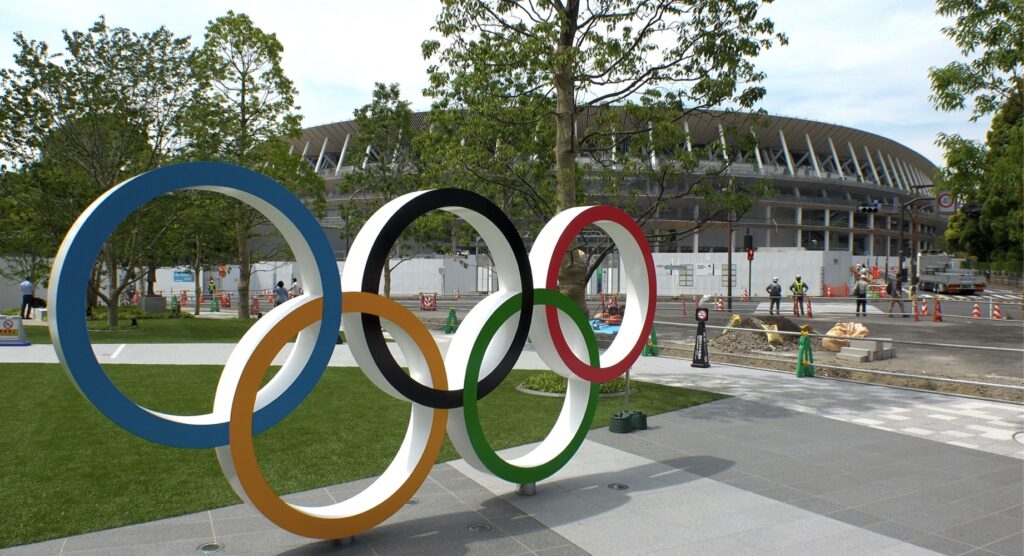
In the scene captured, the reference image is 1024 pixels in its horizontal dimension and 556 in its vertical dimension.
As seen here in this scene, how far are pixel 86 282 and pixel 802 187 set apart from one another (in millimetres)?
73481

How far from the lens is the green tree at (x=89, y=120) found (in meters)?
21.0

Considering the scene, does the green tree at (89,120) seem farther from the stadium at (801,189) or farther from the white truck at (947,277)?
the white truck at (947,277)

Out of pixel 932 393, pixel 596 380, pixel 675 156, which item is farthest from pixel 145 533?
pixel 932 393

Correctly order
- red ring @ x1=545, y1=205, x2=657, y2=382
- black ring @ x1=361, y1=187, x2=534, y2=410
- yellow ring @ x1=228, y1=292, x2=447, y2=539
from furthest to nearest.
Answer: red ring @ x1=545, y1=205, x2=657, y2=382 < black ring @ x1=361, y1=187, x2=534, y2=410 < yellow ring @ x1=228, y1=292, x2=447, y2=539

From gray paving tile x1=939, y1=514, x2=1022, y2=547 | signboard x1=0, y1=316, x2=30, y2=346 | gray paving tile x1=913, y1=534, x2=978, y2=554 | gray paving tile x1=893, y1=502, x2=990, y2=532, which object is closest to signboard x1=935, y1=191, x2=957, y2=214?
gray paving tile x1=893, y1=502, x2=990, y2=532

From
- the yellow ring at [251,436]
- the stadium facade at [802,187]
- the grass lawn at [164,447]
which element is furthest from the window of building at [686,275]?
the yellow ring at [251,436]

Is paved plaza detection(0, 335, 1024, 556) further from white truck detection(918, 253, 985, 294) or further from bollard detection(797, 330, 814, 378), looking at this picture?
white truck detection(918, 253, 985, 294)

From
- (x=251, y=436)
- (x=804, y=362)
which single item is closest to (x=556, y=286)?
(x=251, y=436)

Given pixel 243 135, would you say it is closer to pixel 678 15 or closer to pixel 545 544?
pixel 678 15

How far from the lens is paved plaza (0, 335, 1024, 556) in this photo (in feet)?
18.5

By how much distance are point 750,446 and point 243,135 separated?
22136mm

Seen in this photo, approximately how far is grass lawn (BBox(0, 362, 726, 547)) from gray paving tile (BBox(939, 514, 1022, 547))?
4795mm

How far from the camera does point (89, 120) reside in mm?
21344

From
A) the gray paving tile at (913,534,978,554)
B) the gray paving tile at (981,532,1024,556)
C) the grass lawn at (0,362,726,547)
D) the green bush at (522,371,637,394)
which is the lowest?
the gray paving tile at (913,534,978,554)
